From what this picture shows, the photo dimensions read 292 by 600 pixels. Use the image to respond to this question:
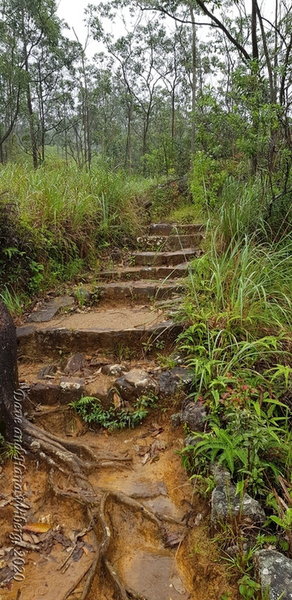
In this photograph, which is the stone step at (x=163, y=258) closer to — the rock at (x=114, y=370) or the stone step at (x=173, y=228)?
the stone step at (x=173, y=228)

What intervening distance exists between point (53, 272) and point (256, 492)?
9.41 feet

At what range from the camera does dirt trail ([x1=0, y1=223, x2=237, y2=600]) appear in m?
1.36

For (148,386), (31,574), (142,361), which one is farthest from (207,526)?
(142,361)

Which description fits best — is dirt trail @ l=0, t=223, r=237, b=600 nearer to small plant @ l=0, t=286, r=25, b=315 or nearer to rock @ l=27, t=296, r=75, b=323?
rock @ l=27, t=296, r=75, b=323

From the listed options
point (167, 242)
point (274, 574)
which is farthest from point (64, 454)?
point (167, 242)

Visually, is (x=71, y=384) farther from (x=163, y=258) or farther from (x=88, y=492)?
(x=163, y=258)

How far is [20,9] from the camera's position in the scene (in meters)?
11.7

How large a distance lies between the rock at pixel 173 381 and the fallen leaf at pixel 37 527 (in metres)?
0.95

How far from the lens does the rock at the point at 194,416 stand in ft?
6.27

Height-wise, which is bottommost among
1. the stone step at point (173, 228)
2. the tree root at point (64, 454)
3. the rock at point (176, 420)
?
the tree root at point (64, 454)

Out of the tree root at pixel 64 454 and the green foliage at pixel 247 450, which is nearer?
the green foliage at pixel 247 450

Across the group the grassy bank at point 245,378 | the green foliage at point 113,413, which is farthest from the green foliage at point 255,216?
the green foliage at point 113,413

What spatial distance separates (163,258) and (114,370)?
7.49 feet

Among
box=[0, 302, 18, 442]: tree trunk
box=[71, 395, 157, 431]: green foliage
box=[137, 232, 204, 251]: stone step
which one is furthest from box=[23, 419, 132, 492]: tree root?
box=[137, 232, 204, 251]: stone step
